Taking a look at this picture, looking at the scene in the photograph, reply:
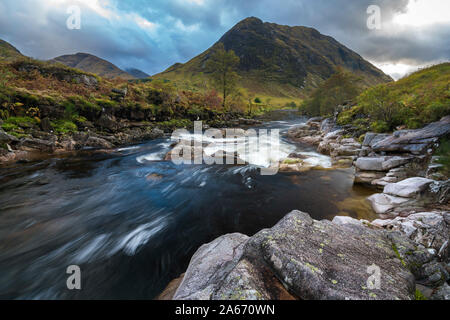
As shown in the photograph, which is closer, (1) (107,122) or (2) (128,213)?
(2) (128,213)

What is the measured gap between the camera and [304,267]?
239 centimetres

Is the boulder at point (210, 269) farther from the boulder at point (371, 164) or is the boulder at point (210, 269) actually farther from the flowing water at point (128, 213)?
the boulder at point (371, 164)

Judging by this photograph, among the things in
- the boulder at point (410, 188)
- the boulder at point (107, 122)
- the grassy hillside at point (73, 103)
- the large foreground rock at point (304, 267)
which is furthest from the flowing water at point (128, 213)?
the boulder at point (107, 122)

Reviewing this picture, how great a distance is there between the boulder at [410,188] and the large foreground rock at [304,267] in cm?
375

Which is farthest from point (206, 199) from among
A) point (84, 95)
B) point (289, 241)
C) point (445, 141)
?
point (84, 95)

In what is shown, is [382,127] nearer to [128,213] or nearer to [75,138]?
[128,213]

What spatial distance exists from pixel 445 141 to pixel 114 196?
14925 millimetres

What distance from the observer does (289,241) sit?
289 cm

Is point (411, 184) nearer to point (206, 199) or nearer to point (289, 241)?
point (289, 241)

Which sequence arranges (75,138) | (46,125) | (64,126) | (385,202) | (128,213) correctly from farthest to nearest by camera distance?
(64,126), (75,138), (46,125), (128,213), (385,202)

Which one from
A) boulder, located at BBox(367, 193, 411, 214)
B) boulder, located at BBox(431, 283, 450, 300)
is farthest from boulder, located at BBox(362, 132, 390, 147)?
boulder, located at BBox(431, 283, 450, 300)

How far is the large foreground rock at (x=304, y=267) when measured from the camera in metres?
2.17

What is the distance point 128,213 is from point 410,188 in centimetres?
1046

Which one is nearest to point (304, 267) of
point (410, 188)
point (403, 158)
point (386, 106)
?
point (410, 188)
